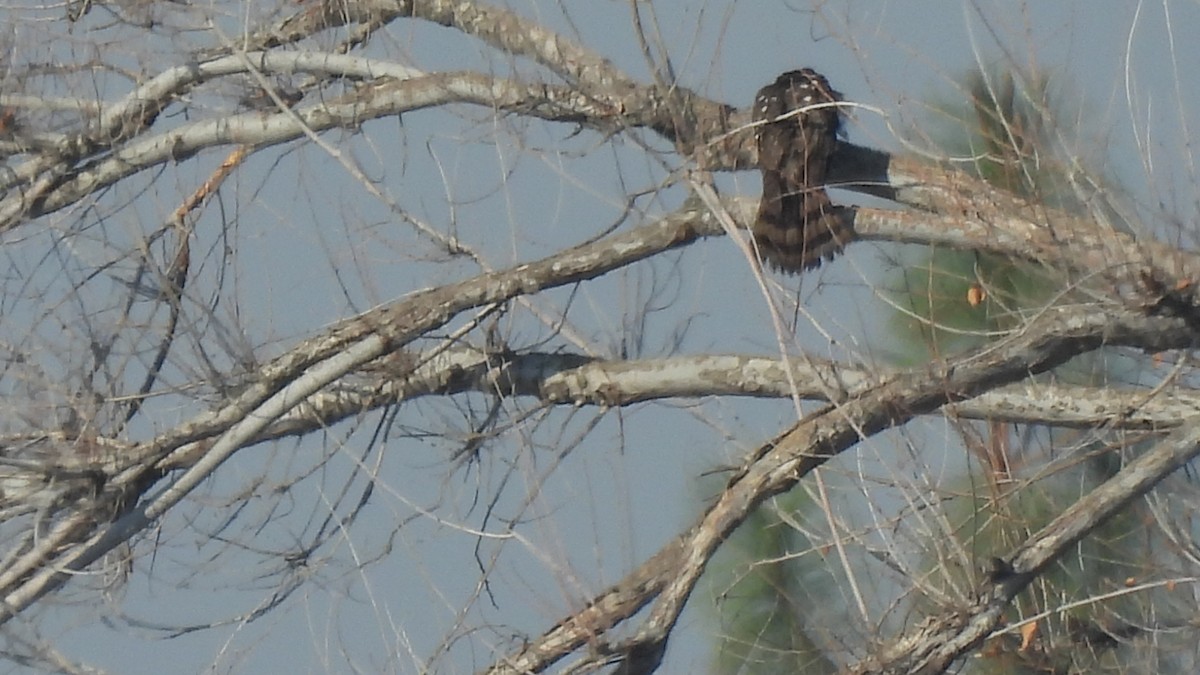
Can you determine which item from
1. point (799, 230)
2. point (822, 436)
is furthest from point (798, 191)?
point (822, 436)

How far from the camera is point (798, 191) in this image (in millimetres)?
5422

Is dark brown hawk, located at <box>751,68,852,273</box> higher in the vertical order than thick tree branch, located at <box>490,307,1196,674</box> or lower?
higher

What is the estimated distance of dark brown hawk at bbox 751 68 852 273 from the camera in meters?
5.41

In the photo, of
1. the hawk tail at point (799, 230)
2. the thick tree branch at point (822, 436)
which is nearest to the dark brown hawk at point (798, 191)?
the hawk tail at point (799, 230)

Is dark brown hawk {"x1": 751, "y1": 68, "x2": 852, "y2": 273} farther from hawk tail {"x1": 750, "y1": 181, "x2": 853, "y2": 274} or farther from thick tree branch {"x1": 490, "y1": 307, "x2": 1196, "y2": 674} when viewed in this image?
thick tree branch {"x1": 490, "y1": 307, "x2": 1196, "y2": 674}

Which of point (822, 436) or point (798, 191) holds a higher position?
point (798, 191)

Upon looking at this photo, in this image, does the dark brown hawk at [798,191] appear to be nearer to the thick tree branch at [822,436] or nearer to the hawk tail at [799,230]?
the hawk tail at [799,230]

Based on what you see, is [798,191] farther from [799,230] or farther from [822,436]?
[822,436]

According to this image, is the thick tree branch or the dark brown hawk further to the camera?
the dark brown hawk

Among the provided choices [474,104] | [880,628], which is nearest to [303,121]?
[474,104]

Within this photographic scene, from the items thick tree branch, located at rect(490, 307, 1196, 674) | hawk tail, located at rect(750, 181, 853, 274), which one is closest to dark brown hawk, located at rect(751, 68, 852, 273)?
hawk tail, located at rect(750, 181, 853, 274)

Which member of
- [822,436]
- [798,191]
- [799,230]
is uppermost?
[798,191]

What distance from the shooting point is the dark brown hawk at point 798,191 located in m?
5.41

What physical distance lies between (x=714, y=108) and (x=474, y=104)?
76 cm
